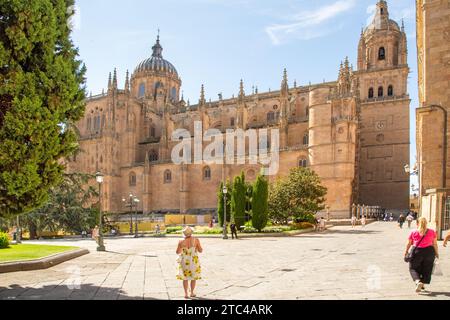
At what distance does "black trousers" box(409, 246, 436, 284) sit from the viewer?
662cm

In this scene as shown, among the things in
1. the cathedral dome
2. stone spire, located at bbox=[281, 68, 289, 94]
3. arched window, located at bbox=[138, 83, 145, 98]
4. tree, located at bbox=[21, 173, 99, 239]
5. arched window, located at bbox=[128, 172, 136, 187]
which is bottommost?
tree, located at bbox=[21, 173, 99, 239]

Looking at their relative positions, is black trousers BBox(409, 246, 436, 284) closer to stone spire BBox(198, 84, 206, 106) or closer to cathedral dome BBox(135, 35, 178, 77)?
stone spire BBox(198, 84, 206, 106)

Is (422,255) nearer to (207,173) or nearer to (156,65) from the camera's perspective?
(207,173)

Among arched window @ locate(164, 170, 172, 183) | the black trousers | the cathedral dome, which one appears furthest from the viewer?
the cathedral dome

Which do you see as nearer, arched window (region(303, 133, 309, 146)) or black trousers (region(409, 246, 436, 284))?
black trousers (region(409, 246, 436, 284))

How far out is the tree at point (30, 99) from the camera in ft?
26.0

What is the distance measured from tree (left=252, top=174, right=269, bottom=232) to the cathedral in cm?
1513

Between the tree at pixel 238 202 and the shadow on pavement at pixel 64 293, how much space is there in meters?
21.7

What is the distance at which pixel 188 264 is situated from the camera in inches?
271

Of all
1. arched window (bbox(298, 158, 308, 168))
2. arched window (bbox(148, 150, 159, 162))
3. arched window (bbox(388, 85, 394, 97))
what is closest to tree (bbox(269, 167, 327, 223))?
arched window (bbox(298, 158, 308, 168))

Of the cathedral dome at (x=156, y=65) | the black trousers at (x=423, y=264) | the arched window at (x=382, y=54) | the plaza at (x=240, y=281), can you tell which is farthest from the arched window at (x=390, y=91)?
the black trousers at (x=423, y=264)

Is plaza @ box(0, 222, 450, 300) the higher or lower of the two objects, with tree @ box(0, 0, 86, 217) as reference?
lower

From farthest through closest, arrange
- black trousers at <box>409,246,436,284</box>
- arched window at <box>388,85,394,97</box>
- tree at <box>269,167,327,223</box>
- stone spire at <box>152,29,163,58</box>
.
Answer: stone spire at <box>152,29,163,58</box>
arched window at <box>388,85,394,97</box>
tree at <box>269,167,327,223</box>
black trousers at <box>409,246,436,284</box>

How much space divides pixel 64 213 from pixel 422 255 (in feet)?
95.2
